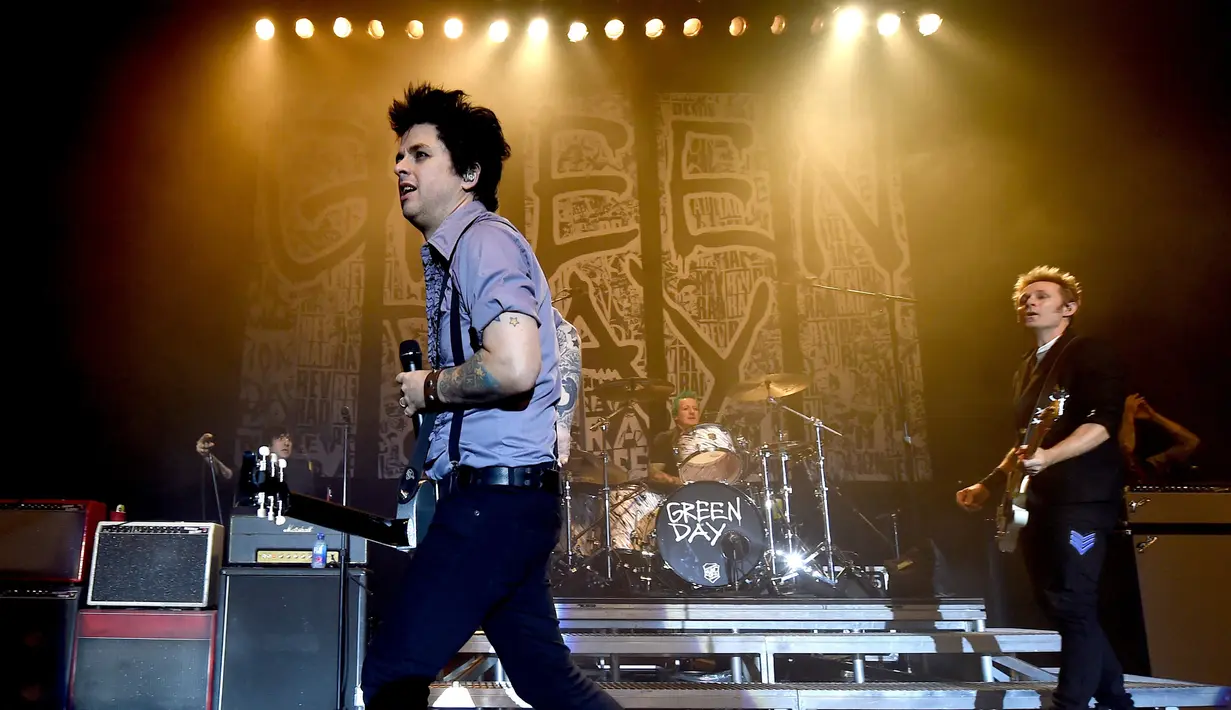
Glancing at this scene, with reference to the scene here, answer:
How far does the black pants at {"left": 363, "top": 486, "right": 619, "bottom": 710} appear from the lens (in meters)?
1.63

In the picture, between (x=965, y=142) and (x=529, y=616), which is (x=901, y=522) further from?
(x=529, y=616)

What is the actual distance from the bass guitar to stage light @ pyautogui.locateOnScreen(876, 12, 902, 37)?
19.6 feet

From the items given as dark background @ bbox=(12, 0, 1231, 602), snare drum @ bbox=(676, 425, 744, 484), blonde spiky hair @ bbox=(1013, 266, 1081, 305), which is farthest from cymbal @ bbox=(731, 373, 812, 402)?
blonde spiky hair @ bbox=(1013, 266, 1081, 305)

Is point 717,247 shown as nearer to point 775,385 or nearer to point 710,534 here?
point 775,385

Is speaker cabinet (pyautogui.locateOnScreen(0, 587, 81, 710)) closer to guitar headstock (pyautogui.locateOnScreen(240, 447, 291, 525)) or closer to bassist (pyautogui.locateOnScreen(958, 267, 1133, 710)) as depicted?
guitar headstock (pyautogui.locateOnScreen(240, 447, 291, 525))

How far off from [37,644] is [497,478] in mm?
3940

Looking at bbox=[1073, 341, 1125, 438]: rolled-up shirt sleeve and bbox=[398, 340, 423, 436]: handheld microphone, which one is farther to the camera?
bbox=[1073, 341, 1125, 438]: rolled-up shirt sleeve

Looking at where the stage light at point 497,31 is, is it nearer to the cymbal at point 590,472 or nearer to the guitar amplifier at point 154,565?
the cymbal at point 590,472

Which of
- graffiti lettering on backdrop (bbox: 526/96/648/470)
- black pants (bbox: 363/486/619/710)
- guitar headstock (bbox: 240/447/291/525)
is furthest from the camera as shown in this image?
graffiti lettering on backdrop (bbox: 526/96/648/470)

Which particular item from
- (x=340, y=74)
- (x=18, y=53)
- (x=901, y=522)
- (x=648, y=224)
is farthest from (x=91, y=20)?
(x=901, y=522)

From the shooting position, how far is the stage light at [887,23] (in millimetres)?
8102

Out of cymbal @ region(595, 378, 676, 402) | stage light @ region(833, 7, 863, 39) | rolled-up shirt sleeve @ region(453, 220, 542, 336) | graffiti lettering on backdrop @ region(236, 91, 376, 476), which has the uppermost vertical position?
stage light @ region(833, 7, 863, 39)

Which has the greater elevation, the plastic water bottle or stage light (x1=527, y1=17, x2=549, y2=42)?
stage light (x1=527, y1=17, x2=549, y2=42)

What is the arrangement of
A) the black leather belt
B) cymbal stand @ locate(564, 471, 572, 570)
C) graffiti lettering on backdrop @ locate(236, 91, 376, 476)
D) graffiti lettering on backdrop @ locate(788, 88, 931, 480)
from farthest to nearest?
graffiti lettering on backdrop @ locate(788, 88, 931, 480)
graffiti lettering on backdrop @ locate(236, 91, 376, 476)
cymbal stand @ locate(564, 471, 572, 570)
the black leather belt
